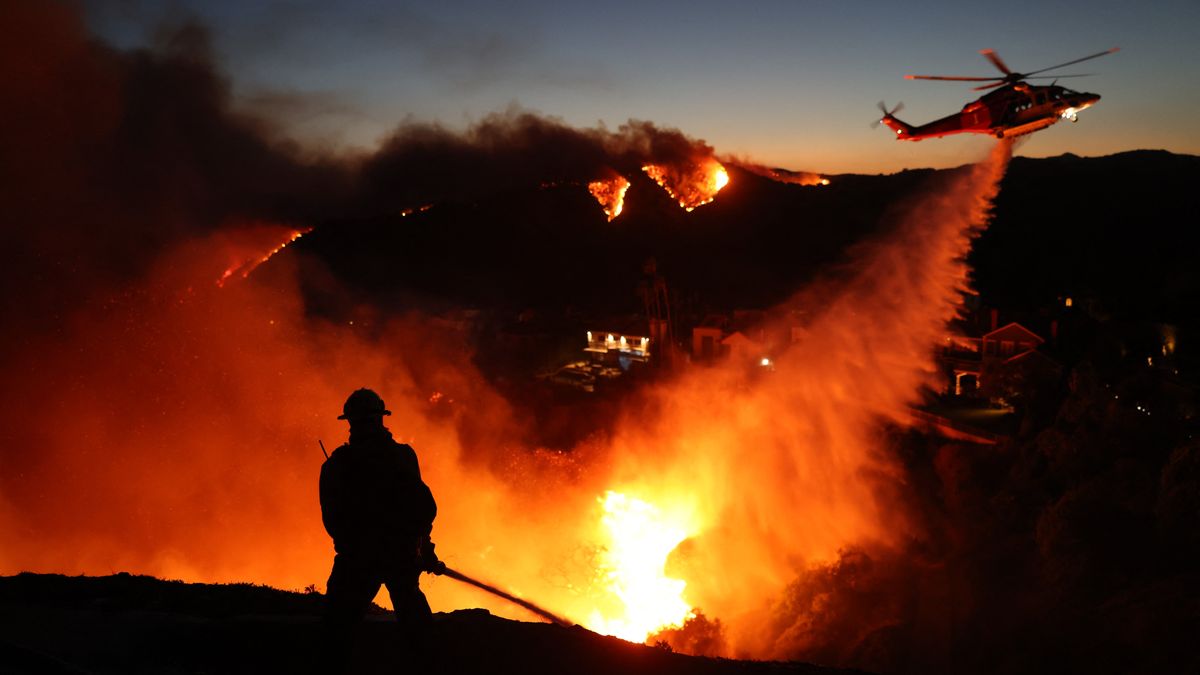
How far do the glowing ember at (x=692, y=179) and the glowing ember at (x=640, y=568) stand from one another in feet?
41.0

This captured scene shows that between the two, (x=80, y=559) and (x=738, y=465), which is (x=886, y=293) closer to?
(x=738, y=465)

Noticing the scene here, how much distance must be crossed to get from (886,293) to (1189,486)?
19509mm

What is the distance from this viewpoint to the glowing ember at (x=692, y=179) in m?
26.2

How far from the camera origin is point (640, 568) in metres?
25.8

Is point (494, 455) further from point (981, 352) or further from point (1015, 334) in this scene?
point (1015, 334)

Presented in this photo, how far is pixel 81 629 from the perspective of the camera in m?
5.69

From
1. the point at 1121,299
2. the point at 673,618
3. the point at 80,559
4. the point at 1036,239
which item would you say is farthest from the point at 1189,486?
the point at 1036,239

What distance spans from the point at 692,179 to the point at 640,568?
14.9m

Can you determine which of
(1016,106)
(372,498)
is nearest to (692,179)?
(1016,106)

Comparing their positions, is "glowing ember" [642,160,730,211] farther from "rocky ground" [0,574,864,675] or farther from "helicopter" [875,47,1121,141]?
"rocky ground" [0,574,864,675]

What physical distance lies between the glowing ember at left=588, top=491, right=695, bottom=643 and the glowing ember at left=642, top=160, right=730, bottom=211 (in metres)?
12.5

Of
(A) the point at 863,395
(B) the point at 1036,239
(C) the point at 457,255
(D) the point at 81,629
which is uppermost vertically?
(C) the point at 457,255

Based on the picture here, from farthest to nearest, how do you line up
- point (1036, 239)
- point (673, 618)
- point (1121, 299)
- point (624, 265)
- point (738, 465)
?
point (624, 265) < point (1036, 239) < point (1121, 299) < point (738, 465) < point (673, 618)

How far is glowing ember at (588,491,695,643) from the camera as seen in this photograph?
74.0 ft
